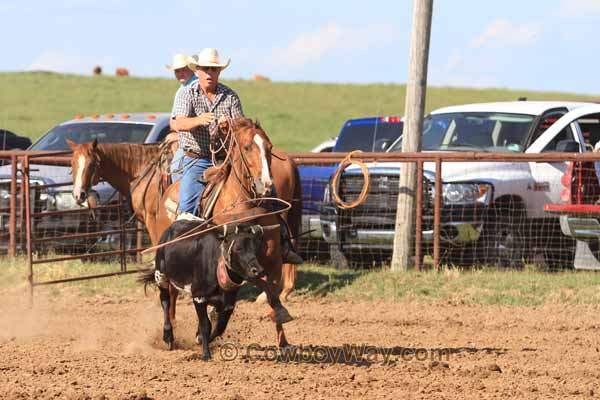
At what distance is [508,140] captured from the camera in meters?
15.0

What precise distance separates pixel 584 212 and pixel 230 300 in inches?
235

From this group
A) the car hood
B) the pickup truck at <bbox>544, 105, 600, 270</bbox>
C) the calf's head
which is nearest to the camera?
the calf's head

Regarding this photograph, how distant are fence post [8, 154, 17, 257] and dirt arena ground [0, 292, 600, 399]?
153cm

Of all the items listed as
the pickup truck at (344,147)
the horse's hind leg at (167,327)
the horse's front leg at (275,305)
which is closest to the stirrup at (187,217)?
the horse's hind leg at (167,327)

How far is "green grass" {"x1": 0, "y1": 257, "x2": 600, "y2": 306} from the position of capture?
12.9m

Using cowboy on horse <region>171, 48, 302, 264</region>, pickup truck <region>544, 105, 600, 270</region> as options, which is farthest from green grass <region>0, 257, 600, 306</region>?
cowboy on horse <region>171, 48, 302, 264</region>

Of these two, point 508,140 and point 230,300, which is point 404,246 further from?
point 230,300

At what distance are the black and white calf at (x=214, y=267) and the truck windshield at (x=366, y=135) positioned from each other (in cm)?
792

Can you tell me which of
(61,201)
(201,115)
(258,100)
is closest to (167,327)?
(201,115)

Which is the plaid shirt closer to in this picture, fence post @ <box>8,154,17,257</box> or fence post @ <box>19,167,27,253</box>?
fence post @ <box>19,167,27,253</box>

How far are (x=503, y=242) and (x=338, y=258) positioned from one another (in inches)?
83.4

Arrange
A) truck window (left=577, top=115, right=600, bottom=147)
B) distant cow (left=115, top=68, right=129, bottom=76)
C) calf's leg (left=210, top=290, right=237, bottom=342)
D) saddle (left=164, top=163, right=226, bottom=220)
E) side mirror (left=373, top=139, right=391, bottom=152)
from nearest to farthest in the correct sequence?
calf's leg (left=210, top=290, right=237, bottom=342) → saddle (left=164, top=163, right=226, bottom=220) → truck window (left=577, top=115, right=600, bottom=147) → side mirror (left=373, top=139, right=391, bottom=152) → distant cow (left=115, top=68, right=129, bottom=76)

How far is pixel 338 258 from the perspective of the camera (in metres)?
14.6

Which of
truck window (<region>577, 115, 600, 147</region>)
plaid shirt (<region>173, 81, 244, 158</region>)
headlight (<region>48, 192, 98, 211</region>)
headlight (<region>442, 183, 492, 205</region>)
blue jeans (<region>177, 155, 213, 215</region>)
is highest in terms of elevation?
plaid shirt (<region>173, 81, 244, 158</region>)
